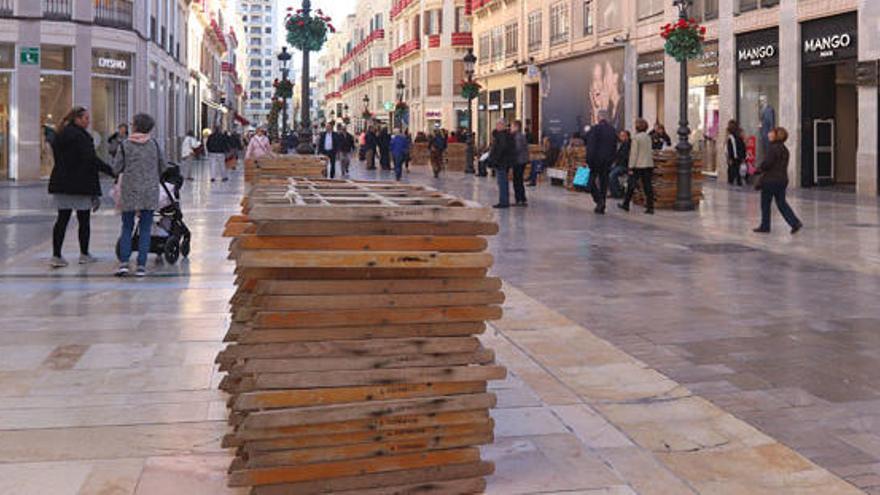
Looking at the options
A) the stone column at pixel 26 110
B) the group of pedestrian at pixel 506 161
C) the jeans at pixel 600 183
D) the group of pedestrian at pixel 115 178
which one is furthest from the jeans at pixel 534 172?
the group of pedestrian at pixel 115 178

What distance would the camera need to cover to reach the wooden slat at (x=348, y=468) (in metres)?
3.82

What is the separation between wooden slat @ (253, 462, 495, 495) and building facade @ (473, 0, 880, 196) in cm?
2142

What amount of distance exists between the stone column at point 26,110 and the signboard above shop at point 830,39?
21.5m

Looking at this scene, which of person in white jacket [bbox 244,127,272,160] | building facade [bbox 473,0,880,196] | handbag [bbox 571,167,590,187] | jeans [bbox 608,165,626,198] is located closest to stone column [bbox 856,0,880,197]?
building facade [bbox 473,0,880,196]

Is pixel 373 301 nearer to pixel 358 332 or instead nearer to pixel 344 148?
pixel 358 332

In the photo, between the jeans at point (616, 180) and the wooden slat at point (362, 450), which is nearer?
the wooden slat at point (362, 450)

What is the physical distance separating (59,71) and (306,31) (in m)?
10.3

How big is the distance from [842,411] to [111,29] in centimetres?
3075

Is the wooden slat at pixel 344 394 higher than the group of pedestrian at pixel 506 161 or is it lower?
lower

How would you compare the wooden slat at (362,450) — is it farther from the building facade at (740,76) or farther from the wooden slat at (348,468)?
the building facade at (740,76)

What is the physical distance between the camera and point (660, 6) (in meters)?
32.6

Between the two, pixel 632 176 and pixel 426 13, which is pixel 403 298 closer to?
pixel 632 176

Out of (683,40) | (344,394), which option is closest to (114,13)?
(683,40)

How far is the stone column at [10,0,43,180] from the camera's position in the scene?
95.9ft
